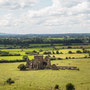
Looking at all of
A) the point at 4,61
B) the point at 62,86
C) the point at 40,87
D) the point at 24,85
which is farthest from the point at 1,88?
the point at 4,61

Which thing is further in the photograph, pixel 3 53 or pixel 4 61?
pixel 3 53

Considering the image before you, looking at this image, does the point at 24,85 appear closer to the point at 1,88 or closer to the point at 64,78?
the point at 1,88

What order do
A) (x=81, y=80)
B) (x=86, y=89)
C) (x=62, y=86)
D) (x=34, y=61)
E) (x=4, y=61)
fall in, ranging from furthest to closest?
1. (x=4, y=61)
2. (x=34, y=61)
3. (x=81, y=80)
4. (x=62, y=86)
5. (x=86, y=89)

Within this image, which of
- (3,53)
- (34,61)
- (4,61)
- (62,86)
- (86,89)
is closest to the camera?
(86,89)

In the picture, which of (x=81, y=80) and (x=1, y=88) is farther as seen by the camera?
(x=81, y=80)

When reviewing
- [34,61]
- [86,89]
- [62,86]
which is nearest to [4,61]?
[34,61]

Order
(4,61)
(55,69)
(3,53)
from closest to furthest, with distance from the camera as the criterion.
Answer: (55,69), (4,61), (3,53)

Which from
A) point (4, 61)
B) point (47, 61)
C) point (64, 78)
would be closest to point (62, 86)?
point (64, 78)

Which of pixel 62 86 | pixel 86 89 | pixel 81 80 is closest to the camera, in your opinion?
pixel 86 89

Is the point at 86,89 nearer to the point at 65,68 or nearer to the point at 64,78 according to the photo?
the point at 64,78
